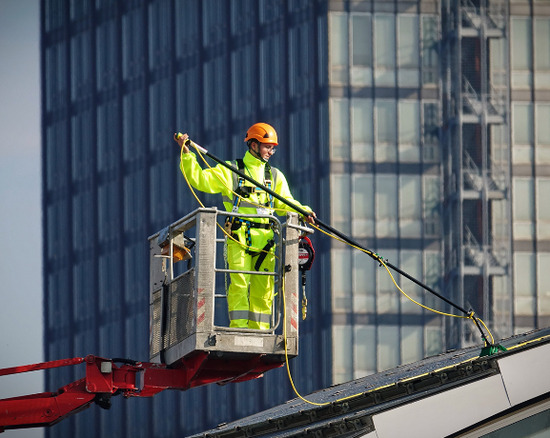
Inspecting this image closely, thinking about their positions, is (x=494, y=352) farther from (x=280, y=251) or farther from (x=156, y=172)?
(x=156, y=172)

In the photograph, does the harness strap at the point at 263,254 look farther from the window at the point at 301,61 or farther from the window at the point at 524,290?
the window at the point at 524,290

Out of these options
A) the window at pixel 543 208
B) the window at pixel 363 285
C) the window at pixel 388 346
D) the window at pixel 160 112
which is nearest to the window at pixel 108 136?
the window at pixel 160 112

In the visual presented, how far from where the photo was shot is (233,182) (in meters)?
19.2

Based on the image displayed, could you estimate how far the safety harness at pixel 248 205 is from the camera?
62.1 ft

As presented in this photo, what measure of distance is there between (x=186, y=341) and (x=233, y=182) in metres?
2.19

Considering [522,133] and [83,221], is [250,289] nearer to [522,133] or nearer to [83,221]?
[522,133]

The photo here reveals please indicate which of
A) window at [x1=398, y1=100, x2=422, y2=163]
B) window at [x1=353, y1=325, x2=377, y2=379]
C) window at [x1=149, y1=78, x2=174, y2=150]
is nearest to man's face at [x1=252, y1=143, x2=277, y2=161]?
window at [x1=353, y1=325, x2=377, y2=379]

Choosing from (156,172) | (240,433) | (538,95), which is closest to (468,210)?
(538,95)

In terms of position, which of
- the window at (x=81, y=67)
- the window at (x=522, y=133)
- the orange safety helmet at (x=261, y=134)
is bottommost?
the orange safety helmet at (x=261, y=134)

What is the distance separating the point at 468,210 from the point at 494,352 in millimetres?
69107

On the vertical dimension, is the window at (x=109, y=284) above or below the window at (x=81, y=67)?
below

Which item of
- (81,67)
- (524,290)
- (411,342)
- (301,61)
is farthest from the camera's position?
(81,67)

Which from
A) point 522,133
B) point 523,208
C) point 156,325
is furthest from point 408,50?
point 156,325

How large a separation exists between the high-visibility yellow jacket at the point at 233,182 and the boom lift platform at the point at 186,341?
0.56 meters
